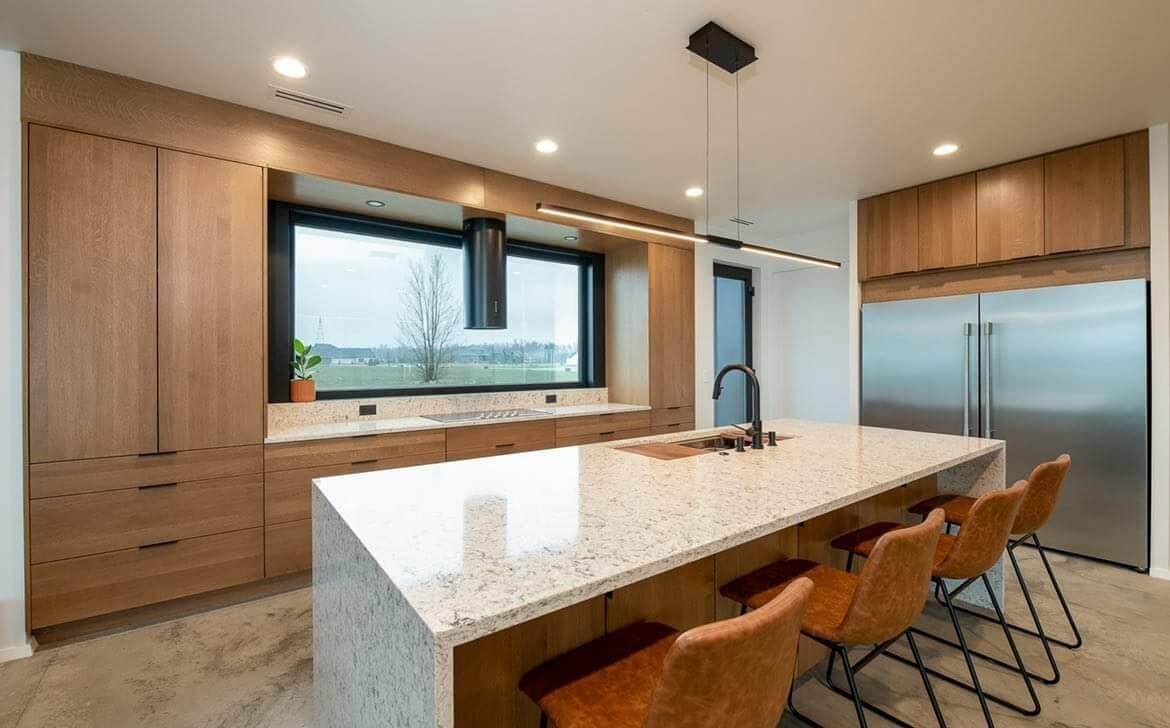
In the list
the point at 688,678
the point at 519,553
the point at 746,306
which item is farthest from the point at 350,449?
the point at 746,306

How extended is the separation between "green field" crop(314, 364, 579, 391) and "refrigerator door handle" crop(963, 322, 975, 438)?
3.12 metres

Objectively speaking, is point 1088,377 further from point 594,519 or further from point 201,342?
point 201,342

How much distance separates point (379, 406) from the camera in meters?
3.75

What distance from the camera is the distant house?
362 centimetres

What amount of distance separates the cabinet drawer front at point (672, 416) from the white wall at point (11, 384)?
3.94m

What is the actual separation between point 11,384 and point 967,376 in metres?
5.50

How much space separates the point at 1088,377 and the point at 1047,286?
65cm

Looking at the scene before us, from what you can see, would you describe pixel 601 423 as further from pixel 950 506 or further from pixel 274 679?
pixel 274 679

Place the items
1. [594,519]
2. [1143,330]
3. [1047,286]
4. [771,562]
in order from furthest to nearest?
[1047,286] < [1143,330] < [771,562] < [594,519]

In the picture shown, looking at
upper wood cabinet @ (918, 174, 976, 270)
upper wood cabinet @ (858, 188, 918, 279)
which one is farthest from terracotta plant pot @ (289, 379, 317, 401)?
upper wood cabinet @ (918, 174, 976, 270)

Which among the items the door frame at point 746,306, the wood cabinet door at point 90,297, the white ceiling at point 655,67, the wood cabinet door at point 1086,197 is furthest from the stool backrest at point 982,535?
the door frame at point 746,306

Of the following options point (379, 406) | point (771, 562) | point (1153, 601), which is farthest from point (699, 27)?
point (1153, 601)

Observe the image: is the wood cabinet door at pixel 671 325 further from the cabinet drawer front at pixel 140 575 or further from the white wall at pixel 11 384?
Result: the white wall at pixel 11 384

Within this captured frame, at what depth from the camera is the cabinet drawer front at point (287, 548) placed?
2787 millimetres
